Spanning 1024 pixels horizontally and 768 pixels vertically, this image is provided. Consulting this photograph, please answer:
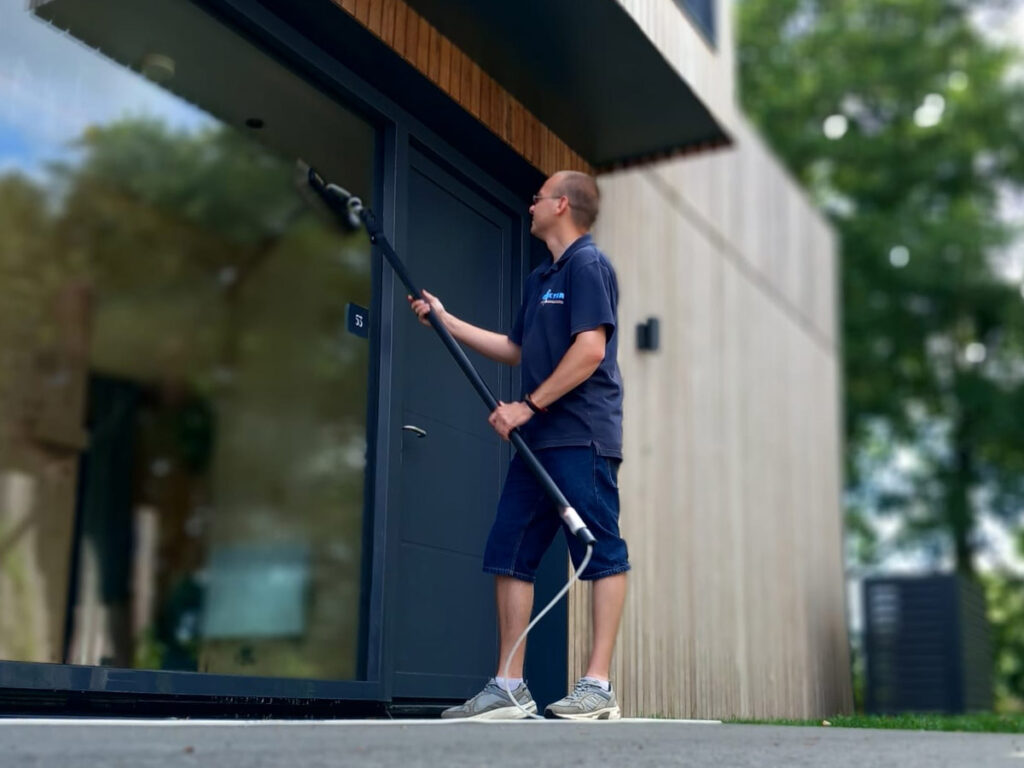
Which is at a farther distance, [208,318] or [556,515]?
[208,318]

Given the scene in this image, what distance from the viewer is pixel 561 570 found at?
466 cm

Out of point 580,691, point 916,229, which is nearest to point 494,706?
point 580,691

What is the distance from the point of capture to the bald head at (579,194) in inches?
145

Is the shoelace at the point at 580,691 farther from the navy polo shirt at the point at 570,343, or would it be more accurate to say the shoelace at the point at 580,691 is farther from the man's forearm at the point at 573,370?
the man's forearm at the point at 573,370

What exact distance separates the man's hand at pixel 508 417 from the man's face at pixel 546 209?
582 millimetres

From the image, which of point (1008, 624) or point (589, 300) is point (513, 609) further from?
point (1008, 624)

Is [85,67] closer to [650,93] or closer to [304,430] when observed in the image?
[650,93]

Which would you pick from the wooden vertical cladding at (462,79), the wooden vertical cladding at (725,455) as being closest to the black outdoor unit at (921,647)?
the wooden vertical cladding at (725,455)

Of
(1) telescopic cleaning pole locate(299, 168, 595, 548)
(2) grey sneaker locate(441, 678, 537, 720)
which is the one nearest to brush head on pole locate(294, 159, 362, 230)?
(1) telescopic cleaning pole locate(299, 168, 595, 548)

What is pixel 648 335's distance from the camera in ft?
19.0

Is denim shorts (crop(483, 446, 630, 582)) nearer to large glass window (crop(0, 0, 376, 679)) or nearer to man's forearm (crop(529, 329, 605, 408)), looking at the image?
man's forearm (crop(529, 329, 605, 408))

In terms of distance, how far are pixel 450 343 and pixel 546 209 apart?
0.51 metres

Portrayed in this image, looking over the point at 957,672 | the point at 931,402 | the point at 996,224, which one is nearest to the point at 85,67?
the point at 957,672

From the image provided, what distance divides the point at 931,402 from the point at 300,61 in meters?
15.3
